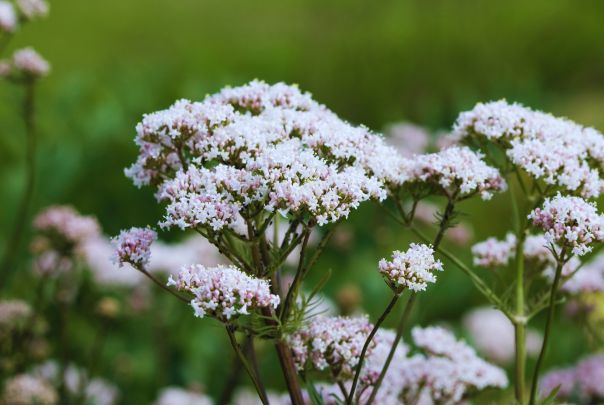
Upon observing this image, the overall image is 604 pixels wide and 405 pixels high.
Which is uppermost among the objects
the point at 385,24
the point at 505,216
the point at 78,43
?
the point at 385,24

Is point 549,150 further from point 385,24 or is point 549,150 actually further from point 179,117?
point 385,24

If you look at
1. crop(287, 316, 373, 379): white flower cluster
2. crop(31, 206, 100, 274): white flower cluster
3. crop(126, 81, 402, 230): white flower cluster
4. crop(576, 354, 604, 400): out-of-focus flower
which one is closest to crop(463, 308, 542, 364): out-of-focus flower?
crop(576, 354, 604, 400): out-of-focus flower


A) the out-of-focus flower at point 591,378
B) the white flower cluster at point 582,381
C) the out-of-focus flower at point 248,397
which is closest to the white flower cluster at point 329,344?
the white flower cluster at point 582,381

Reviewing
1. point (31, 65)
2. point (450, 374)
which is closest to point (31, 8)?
point (31, 65)

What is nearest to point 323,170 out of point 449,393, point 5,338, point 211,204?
point 211,204

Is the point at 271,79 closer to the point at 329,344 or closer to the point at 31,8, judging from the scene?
the point at 31,8

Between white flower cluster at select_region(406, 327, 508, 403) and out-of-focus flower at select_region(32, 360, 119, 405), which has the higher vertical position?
out-of-focus flower at select_region(32, 360, 119, 405)

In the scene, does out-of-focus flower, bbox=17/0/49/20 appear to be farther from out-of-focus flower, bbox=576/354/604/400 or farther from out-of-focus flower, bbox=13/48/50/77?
out-of-focus flower, bbox=576/354/604/400
